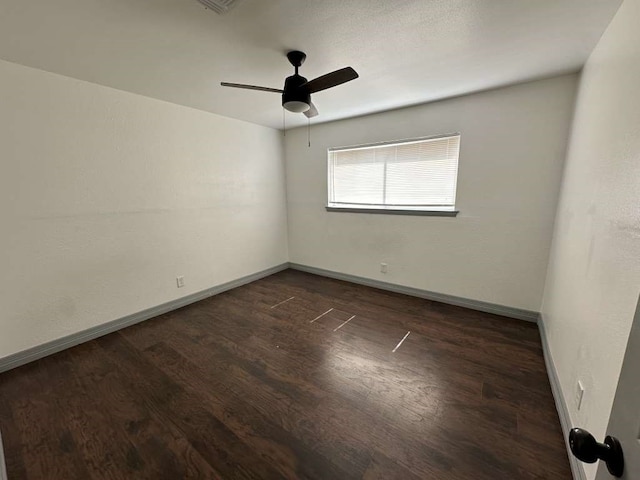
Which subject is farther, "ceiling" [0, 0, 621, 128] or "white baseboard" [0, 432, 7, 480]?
"ceiling" [0, 0, 621, 128]

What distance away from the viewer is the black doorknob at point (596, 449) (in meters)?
0.50

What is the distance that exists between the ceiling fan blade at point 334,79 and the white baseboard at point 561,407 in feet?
7.78

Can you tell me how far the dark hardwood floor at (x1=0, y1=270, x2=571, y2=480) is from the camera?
4.39 feet

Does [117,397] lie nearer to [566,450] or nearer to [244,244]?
[244,244]

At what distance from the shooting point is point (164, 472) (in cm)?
130

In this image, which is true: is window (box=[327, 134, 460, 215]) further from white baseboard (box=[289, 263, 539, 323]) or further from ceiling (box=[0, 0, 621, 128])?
white baseboard (box=[289, 263, 539, 323])

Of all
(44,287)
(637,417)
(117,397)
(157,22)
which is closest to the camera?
(637,417)

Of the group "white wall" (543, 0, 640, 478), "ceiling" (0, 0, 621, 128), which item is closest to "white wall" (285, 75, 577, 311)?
"ceiling" (0, 0, 621, 128)

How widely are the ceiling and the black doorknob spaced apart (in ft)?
6.18

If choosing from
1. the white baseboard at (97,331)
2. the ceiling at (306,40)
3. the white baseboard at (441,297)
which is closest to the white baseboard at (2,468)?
the white baseboard at (97,331)

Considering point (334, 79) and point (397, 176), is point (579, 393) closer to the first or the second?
point (334, 79)

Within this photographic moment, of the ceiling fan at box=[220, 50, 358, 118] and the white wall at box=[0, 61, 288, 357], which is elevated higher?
the ceiling fan at box=[220, 50, 358, 118]

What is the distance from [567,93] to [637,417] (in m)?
2.88

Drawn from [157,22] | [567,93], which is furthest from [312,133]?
[567,93]
